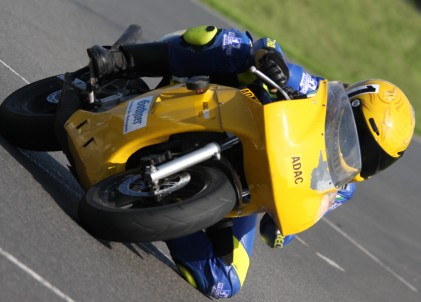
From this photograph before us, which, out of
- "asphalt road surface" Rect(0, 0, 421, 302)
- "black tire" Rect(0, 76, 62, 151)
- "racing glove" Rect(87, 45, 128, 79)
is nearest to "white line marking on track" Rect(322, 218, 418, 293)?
"asphalt road surface" Rect(0, 0, 421, 302)

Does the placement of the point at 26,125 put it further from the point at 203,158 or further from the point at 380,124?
the point at 380,124

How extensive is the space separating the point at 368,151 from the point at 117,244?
1.72 meters

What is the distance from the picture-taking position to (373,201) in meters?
11.0

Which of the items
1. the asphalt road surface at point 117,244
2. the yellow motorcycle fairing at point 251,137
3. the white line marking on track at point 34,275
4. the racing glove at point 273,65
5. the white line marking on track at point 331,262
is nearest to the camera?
the white line marking on track at point 34,275

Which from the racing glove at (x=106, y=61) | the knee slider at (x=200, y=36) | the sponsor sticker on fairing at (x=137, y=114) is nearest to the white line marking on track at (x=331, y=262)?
the knee slider at (x=200, y=36)

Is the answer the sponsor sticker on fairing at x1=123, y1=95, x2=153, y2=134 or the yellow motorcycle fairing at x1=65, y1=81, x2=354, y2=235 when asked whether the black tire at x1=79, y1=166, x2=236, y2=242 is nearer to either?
the yellow motorcycle fairing at x1=65, y1=81, x2=354, y2=235

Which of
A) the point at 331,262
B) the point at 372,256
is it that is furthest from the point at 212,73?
the point at 372,256

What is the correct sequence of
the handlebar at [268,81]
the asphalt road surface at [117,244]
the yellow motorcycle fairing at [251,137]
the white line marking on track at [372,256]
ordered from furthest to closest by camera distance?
the white line marking on track at [372,256] < the handlebar at [268,81] < the yellow motorcycle fairing at [251,137] < the asphalt road surface at [117,244]

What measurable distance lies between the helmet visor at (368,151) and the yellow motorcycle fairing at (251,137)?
34 cm

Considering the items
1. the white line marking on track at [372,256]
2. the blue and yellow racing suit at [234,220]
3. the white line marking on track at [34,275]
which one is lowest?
the white line marking on track at [372,256]

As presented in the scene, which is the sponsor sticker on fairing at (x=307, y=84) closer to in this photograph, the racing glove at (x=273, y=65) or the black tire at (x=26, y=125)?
the racing glove at (x=273, y=65)

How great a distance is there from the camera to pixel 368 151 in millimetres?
5555

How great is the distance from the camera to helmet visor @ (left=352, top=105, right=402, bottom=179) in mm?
5516

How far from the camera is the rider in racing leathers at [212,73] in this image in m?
5.70
